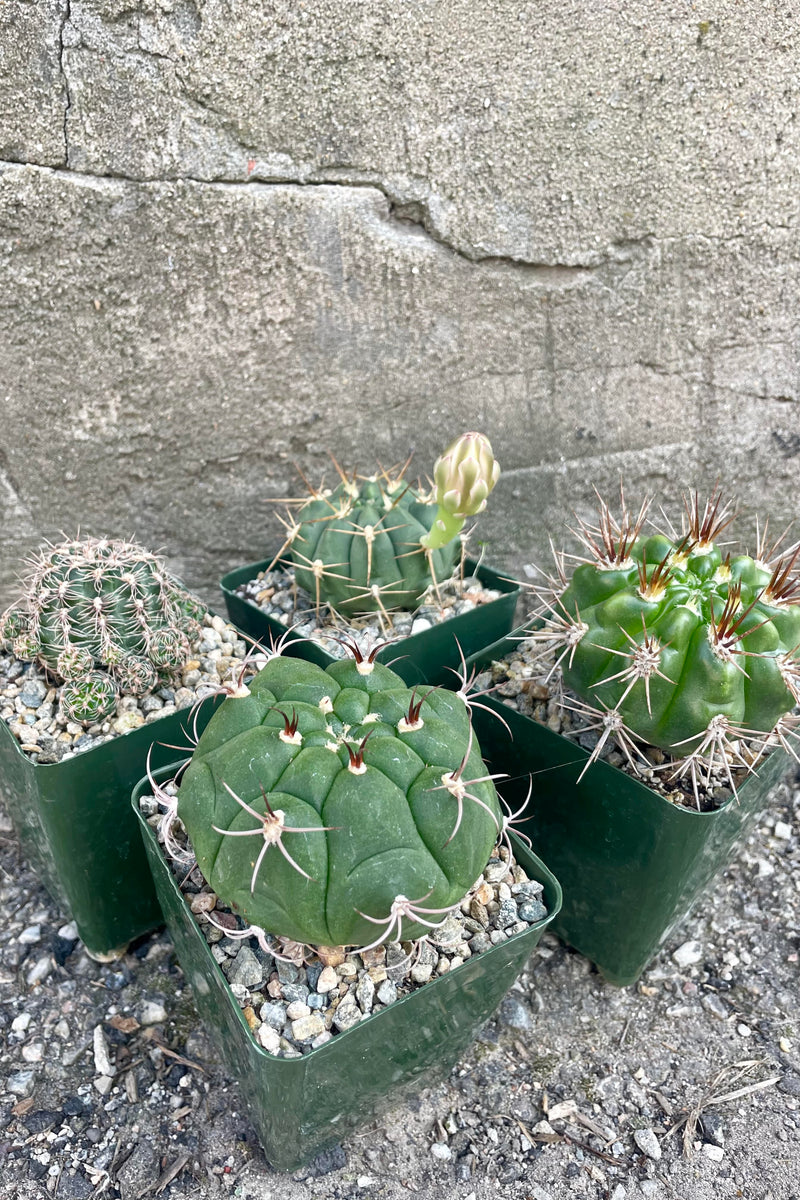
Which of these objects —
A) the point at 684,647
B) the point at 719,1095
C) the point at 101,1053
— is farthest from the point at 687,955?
the point at 101,1053

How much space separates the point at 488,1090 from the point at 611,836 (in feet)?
1.79

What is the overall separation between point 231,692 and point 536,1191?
1.03 metres

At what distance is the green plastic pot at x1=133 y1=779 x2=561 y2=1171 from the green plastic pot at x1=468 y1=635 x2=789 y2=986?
0.72ft

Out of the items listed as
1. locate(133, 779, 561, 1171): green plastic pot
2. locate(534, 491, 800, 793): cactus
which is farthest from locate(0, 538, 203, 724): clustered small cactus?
locate(534, 491, 800, 793): cactus

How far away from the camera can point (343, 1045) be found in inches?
48.3

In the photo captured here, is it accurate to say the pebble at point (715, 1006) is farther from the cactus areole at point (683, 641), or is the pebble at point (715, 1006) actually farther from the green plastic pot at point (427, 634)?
the green plastic pot at point (427, 634)

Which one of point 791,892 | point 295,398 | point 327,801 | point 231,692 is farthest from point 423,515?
point 791,892

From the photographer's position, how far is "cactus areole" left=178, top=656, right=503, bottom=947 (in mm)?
1133

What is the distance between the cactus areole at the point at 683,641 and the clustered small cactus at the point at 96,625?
78 centimetres

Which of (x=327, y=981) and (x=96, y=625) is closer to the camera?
(x=327, y=981)

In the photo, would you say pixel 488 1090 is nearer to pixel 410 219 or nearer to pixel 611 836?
pixel 611 836

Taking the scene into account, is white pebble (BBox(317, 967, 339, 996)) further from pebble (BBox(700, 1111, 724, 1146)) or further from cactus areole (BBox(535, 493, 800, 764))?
pebble (BBox(700, 1111, 724, 1146))

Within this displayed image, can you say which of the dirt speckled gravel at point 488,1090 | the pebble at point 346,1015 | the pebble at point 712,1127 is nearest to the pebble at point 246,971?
the pebble at point 346,1015

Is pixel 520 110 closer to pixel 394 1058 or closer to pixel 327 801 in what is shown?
pixel 327 801
